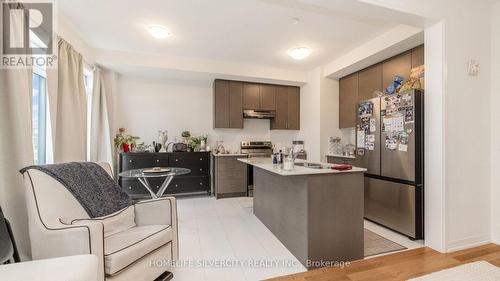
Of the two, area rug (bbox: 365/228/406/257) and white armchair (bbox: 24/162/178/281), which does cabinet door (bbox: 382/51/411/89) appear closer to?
area rug (bbox: 365/228/406/257)

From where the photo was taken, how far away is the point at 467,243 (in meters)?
2.31

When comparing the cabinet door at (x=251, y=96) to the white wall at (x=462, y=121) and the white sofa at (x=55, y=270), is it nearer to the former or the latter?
the white wall at (x=462, y=121)

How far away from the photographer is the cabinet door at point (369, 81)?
354 centimetres

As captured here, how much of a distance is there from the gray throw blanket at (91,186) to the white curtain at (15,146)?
0.63 ft

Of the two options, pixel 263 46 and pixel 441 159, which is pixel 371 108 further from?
pixel 263 46

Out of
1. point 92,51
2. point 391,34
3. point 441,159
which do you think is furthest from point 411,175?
point 92,51

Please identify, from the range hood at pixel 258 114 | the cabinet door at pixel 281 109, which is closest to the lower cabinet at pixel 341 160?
the cabinet door at pixel 281 109

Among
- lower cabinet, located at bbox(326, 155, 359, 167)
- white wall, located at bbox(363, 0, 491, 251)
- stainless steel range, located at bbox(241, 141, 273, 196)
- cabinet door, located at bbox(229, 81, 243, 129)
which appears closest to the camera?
white wall, located at bbox(363, 0, 491, 251)

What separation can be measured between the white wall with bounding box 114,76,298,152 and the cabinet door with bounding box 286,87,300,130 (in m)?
0.68

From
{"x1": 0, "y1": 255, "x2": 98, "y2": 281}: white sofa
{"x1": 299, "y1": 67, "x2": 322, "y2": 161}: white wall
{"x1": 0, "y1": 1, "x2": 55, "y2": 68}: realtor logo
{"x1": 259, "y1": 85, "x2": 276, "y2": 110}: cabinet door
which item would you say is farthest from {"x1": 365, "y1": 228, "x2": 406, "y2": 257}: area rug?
{"x1": 0, "y1": 1, "x2": 55, "y2": 68}: realtor logo

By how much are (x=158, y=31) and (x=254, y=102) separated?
2344mm

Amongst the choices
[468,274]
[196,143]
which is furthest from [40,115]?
[468,274]

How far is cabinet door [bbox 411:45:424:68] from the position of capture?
2.88 m

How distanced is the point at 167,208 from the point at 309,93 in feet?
12.5
